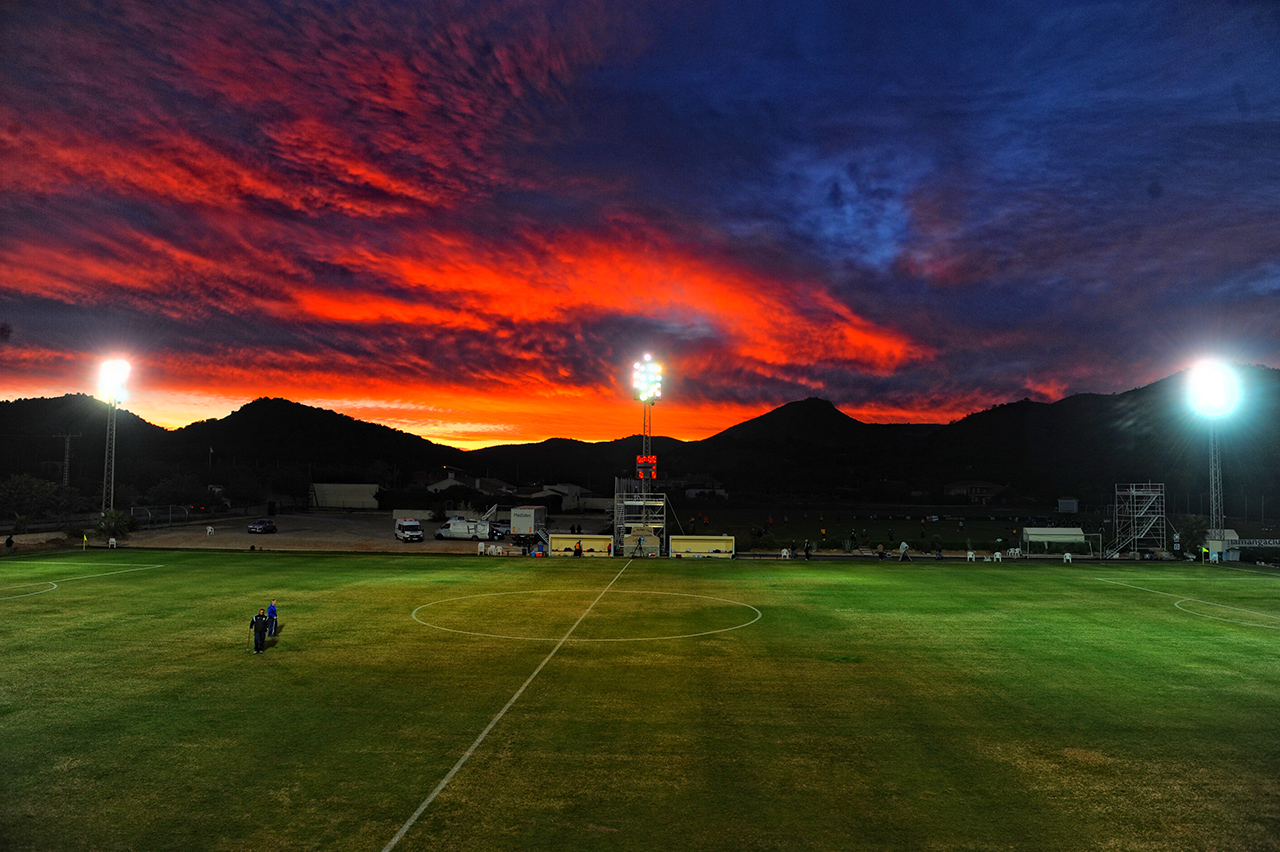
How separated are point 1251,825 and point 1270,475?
639 feet

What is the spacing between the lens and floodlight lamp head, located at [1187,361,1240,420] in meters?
52.2

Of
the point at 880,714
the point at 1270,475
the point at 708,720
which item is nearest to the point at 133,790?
the point at 708,720

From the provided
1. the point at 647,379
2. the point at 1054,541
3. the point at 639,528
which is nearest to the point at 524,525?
the point at 639,528

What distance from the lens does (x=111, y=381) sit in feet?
178

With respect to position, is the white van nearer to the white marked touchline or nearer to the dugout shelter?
the white marked touchline

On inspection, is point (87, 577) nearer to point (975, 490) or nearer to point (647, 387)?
point (647, 387)

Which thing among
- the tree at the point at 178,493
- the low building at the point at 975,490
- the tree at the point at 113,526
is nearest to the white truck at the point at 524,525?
the tree at the point at 113,526

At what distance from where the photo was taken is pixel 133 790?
12.0 m

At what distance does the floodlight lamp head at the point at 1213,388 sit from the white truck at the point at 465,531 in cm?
6167

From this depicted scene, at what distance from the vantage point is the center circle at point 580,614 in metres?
24.7

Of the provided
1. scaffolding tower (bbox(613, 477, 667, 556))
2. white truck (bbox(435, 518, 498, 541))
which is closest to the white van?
white truck (bbox(435, 518, 498, 541))

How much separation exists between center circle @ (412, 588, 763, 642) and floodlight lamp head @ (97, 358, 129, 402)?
40876 mm

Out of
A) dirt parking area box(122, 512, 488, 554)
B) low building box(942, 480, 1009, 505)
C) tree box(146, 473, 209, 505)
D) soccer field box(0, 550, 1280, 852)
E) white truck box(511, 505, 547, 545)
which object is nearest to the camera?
soccer field box(0, 550, 1280, 852)

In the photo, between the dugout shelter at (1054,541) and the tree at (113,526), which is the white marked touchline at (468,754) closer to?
the tree at (113,526)
